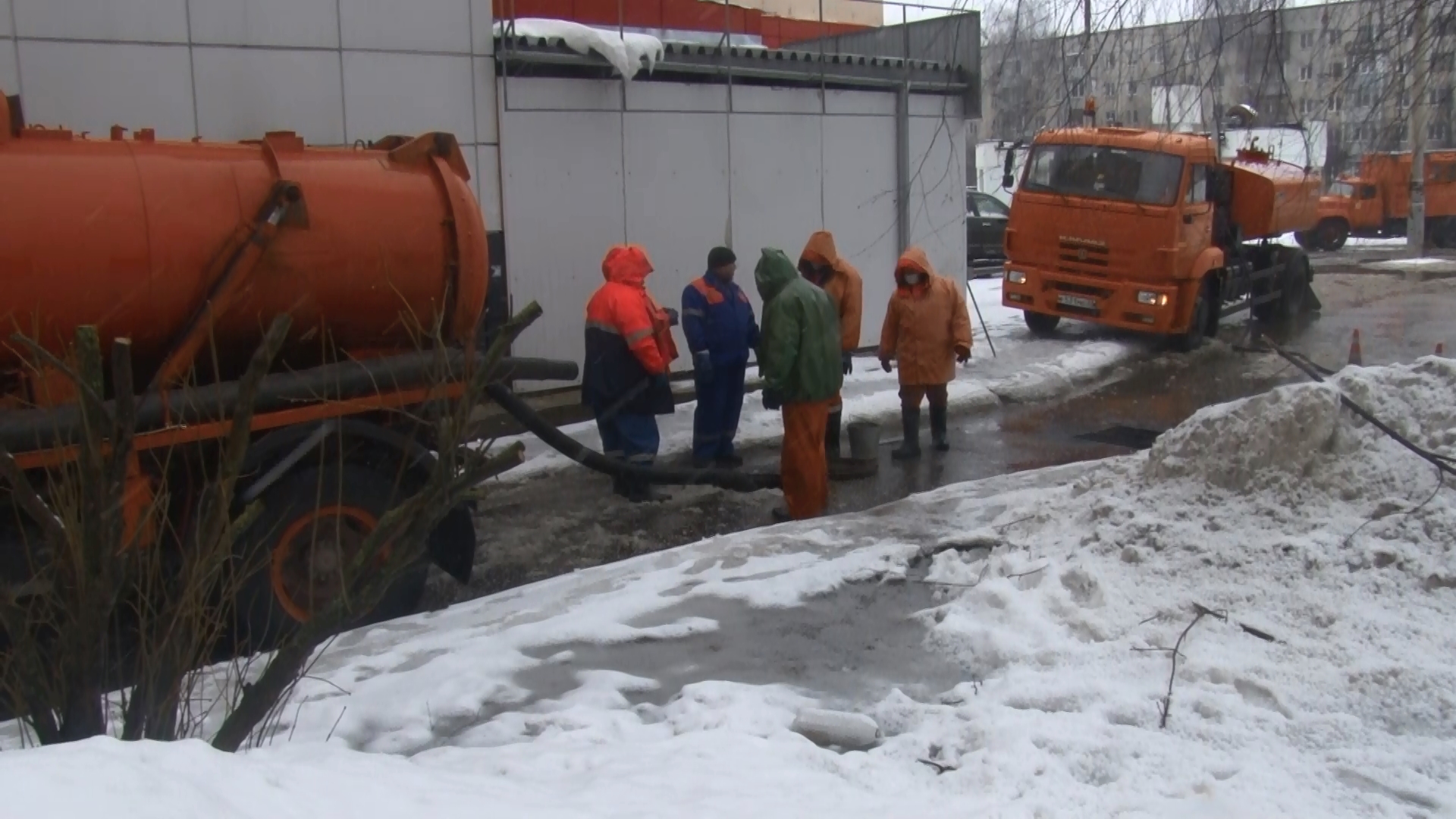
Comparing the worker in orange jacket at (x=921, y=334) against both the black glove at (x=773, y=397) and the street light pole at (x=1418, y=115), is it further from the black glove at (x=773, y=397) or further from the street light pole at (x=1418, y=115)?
the street light pole at (x=1418, y=115)

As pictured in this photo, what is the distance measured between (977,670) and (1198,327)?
1236 centimetres

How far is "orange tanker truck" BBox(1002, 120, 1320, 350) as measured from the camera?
15.5 meters

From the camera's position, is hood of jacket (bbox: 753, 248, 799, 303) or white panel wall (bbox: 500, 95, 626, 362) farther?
white panel wall (bbox: 500, 95, 626, 362)

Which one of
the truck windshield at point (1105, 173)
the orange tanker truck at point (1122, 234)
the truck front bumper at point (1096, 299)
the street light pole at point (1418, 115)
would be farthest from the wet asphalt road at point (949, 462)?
the street light pole at point (1418, 115)

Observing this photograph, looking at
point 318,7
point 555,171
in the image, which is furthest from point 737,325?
point 318,7

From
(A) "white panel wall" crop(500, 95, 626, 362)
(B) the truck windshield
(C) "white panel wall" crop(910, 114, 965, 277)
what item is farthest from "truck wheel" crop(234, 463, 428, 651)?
(B) the truck windshield

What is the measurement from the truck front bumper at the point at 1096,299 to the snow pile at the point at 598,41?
6425mm

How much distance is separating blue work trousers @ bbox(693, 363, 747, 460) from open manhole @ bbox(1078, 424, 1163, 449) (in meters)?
3.29

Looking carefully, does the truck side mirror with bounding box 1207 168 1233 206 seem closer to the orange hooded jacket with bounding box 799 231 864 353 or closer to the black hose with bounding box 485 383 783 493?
the orange hooded jacket with bounding box 799 231 864 353

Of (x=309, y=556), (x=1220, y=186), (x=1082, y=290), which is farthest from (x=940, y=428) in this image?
(x=1220, y=186)

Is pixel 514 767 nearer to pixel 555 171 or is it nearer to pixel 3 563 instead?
pixel 3 563

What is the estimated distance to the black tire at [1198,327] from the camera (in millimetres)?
16281

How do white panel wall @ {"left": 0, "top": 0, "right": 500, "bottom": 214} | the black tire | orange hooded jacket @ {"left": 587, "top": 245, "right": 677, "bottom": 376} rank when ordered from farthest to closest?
the black tire < white panel wall @ {"left": 0, "top": 0, "right": 500, "bottom": 214} < orange hooded jacket @ {"left": 587, "top": 245, "right": 677, "bottom": 376}

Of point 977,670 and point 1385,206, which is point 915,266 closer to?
point 977,670
